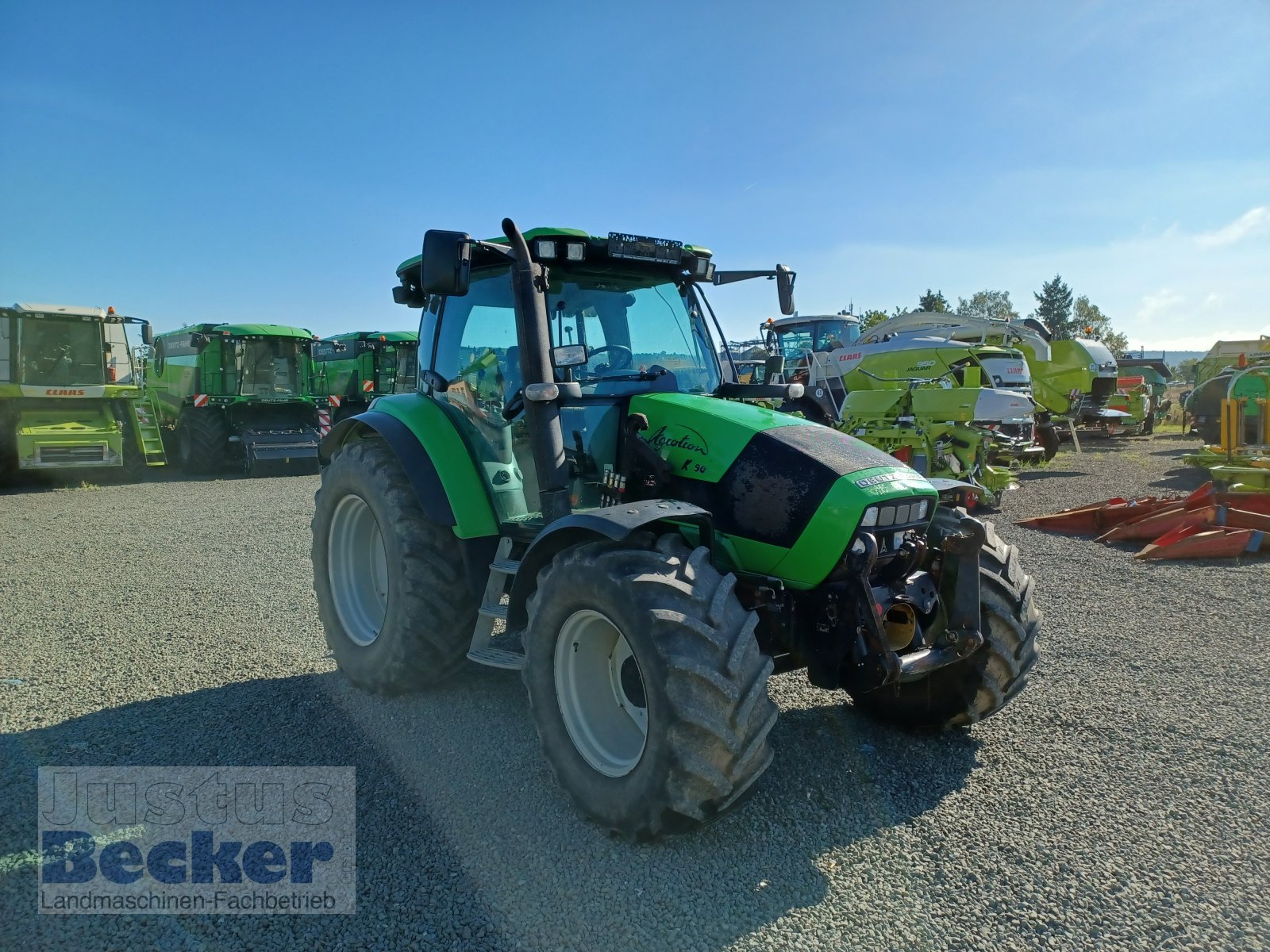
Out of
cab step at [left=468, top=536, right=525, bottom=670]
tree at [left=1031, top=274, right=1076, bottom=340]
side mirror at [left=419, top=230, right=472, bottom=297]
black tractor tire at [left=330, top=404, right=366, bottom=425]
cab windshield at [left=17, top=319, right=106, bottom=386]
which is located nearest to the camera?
side mirror at [left=419, top=230, right=472, bottom=297]

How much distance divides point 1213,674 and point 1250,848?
195 cm

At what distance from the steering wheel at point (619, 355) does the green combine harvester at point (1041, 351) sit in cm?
1105

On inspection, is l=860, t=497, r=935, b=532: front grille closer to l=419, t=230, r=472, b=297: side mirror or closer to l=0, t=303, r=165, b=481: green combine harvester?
l=419, t=230, r=472, b=297: side mirror

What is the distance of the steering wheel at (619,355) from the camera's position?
4062mm

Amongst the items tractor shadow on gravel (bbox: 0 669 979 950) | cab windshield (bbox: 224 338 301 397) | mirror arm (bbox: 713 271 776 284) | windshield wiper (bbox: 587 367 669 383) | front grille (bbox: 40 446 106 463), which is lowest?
tractor shadow on gravel (bbox: 0 669 979 950)

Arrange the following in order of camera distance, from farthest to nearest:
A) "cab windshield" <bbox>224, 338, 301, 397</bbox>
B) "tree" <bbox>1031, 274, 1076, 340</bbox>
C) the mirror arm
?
"tree" <bbox>1031, 274, 1076, 340</bbox> → "cab windshield" <bbox>224, 338, 301, 397</bbox> → the mirror arm

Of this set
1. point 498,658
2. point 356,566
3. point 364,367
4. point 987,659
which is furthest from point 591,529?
point 364,367

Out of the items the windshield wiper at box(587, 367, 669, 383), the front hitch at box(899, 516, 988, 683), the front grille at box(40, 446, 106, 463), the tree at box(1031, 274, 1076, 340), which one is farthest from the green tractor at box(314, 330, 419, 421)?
the tree at box(1031, 274, 1076, 340)

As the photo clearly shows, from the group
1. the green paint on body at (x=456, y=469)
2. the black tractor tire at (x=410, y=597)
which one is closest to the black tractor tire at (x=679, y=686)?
the green paint on body at (x=456, y=469)

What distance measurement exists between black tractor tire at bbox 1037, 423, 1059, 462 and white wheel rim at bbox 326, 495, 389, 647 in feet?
43.1

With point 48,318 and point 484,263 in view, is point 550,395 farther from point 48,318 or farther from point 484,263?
point 48,318

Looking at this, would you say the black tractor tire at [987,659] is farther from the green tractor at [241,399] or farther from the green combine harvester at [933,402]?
the green tractor at [241,399]

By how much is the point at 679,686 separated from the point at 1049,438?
563 inches

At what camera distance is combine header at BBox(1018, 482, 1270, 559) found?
7211 millimetres
